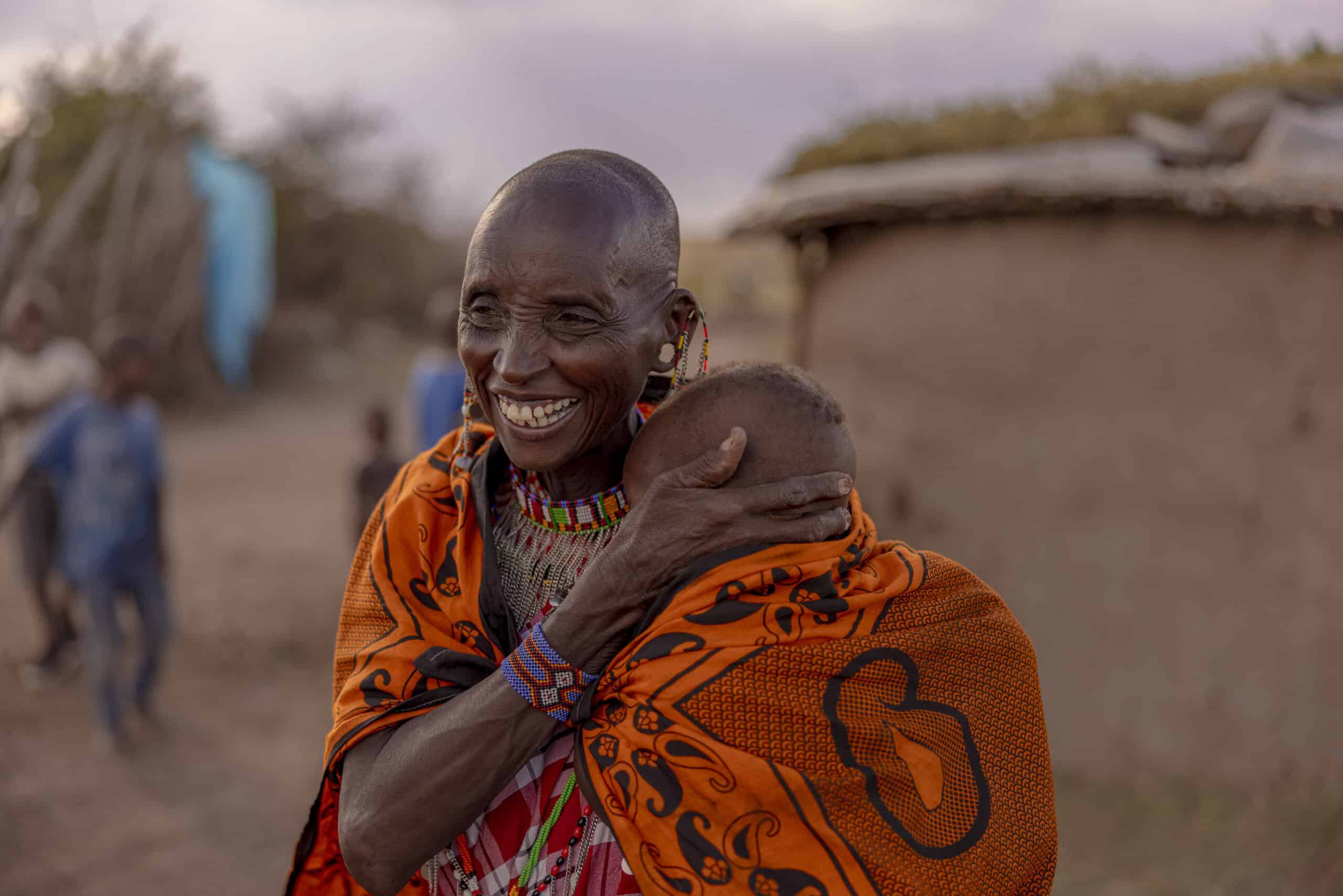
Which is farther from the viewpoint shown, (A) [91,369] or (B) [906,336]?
(A) [91,369]

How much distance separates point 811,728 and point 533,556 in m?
0.53

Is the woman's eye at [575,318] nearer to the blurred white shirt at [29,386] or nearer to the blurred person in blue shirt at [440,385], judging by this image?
the blurred person in blue shirt at [440,385]

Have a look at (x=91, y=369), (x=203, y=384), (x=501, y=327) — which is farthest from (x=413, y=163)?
(x=501, y=327)

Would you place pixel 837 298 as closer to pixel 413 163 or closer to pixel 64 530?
pixel 64 530

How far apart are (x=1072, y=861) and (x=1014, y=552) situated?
1.22m

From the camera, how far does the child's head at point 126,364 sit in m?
4.98

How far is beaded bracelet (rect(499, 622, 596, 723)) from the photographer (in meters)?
1.38

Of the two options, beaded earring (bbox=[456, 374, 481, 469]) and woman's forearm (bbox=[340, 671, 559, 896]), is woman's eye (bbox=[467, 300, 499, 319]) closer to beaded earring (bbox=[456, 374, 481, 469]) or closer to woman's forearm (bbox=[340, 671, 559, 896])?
beaded earring (bbox=[456, 374, 481, 469])

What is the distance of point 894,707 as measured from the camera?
1403 mm

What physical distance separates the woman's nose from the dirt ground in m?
3.39

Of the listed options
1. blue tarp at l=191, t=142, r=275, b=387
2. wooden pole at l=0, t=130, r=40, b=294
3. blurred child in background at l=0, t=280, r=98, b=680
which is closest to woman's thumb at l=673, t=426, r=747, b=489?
wooden pole at l=0, t=130, r=40, b=294

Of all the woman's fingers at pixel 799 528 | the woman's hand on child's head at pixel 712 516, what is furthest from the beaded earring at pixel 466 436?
the woman's fingers at pixel 799 528

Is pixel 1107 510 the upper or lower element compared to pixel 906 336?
lower

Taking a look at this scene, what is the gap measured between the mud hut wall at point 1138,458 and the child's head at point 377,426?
7.62 ft
